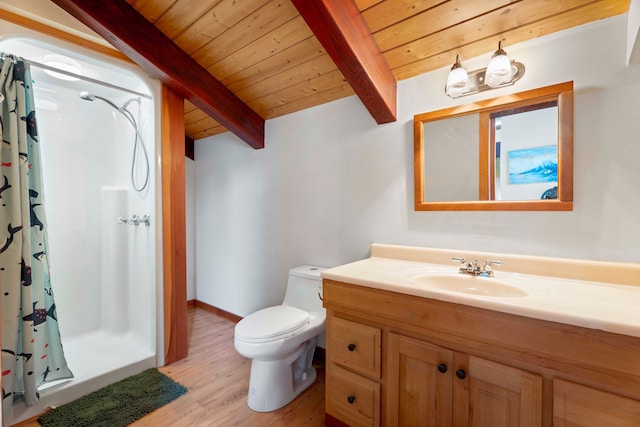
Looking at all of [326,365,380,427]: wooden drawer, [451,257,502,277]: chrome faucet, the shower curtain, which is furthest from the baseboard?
[451,257,502,277]: chrome faucet

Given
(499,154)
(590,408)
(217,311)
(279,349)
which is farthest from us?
(217,311)

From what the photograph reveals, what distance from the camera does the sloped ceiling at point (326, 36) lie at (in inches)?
47.7

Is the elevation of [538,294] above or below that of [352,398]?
above

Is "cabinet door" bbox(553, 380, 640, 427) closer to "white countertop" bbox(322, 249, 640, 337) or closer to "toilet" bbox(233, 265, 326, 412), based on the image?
"white countertop" bbox(322, 249, 640, 337)

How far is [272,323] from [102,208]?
1846 millimetres

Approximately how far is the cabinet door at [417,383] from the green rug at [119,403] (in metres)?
1.33

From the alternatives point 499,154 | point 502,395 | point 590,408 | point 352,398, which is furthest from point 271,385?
point 499,154

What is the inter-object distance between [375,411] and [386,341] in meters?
0.33

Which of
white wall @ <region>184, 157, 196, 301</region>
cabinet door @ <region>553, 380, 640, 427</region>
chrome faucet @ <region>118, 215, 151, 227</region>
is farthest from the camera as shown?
white wall @ <region>184, 157, 196, 301</region>

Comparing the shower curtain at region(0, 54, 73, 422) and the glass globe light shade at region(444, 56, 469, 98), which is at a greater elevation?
the glass globe light shade at region(444, 56, 469, 98)

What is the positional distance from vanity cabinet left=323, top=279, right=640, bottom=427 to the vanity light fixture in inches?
41.9

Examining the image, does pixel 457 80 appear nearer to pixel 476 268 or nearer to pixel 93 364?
pixel 476 268

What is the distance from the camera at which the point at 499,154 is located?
1.38 metres

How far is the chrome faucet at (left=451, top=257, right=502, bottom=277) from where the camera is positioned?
4.26 feet
